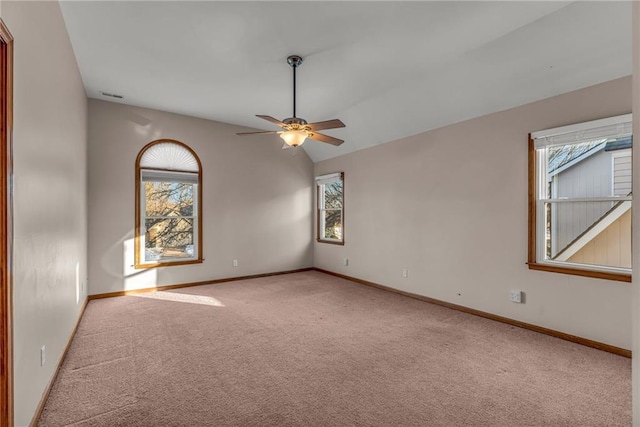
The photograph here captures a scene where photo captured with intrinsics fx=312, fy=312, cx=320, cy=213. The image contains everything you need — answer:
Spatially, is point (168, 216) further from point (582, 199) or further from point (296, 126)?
point (582, 199)

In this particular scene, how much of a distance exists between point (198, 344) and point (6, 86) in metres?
2.41

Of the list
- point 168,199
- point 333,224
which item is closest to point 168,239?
point 168,199

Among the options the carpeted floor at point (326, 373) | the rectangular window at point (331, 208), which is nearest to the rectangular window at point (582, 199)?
the carpeted floor at point (326, 373)

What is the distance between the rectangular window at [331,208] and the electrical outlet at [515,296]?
3070 millimetres

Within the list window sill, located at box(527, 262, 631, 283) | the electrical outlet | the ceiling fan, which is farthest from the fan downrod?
the electrical outlet

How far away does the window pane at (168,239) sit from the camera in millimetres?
5055

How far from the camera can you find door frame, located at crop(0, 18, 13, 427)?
4.70 ft

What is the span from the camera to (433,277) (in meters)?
4.39

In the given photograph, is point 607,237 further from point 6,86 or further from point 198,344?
point 6,86

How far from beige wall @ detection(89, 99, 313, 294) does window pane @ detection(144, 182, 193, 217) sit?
0.83ft

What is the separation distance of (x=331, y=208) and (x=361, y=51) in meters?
3.67

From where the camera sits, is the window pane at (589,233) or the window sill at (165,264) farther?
the window sill at (165,264)

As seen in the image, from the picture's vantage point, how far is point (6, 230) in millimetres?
1452

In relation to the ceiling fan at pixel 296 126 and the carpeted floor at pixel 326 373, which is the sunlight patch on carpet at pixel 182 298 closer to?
the carpeted floor at pixel 326 373
